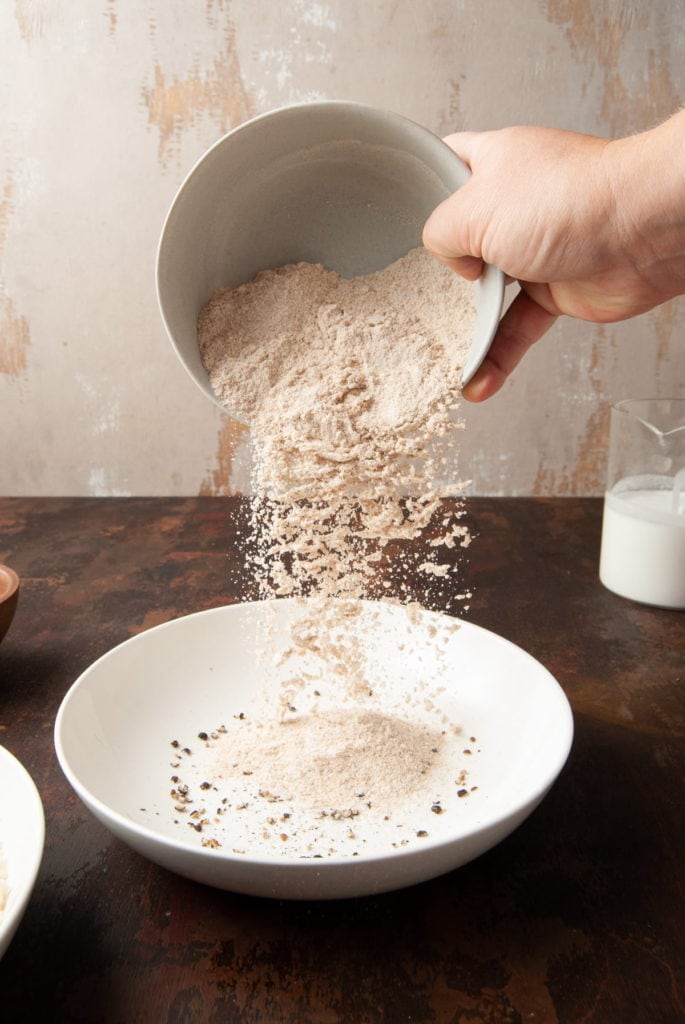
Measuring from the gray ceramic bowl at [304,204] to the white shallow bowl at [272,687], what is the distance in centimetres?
29

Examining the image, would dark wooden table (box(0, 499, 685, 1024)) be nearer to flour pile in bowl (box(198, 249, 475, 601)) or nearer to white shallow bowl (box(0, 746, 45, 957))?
white shallow bowl (box(0, 746, 45, 957))

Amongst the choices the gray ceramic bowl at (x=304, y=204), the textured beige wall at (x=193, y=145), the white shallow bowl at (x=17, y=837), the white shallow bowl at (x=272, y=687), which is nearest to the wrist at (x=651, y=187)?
the gray ceramic bowl at (x=304, y=204)

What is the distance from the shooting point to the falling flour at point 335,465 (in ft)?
2.70

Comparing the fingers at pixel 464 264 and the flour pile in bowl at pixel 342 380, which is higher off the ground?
the fingers at pixel 464 264

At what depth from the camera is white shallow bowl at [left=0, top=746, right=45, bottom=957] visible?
0.53 metres

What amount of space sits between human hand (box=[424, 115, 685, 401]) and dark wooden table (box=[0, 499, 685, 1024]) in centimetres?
45

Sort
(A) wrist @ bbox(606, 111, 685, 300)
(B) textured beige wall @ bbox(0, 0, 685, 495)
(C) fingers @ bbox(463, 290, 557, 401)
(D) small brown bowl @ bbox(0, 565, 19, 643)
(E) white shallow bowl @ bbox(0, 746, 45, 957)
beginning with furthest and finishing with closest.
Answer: (B) textured beige wall @ bbox(0, 0, 685, 495), (C) fingers @ bbox(463, 290, 557, 401), (D) small brown bowl @ bbox(0, 565, 19, 643), (A) wrist @ bbox(606, 111, 685, 300), (E) white shallow bowl @ bbox(0, 746, 45, 957)

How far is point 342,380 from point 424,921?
487mm

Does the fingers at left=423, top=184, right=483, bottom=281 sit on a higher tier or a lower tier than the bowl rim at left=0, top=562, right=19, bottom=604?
higher

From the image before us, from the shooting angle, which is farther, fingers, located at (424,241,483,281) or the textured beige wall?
the textured beige wall

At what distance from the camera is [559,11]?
1819mm

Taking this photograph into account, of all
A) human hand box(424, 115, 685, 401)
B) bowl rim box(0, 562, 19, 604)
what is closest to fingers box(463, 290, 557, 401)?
human hand box(424, 115, 685, 401)

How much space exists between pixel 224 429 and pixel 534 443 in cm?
71

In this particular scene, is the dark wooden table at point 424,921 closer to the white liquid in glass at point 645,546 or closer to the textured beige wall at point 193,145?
the white liquid in glass at point 645,546
